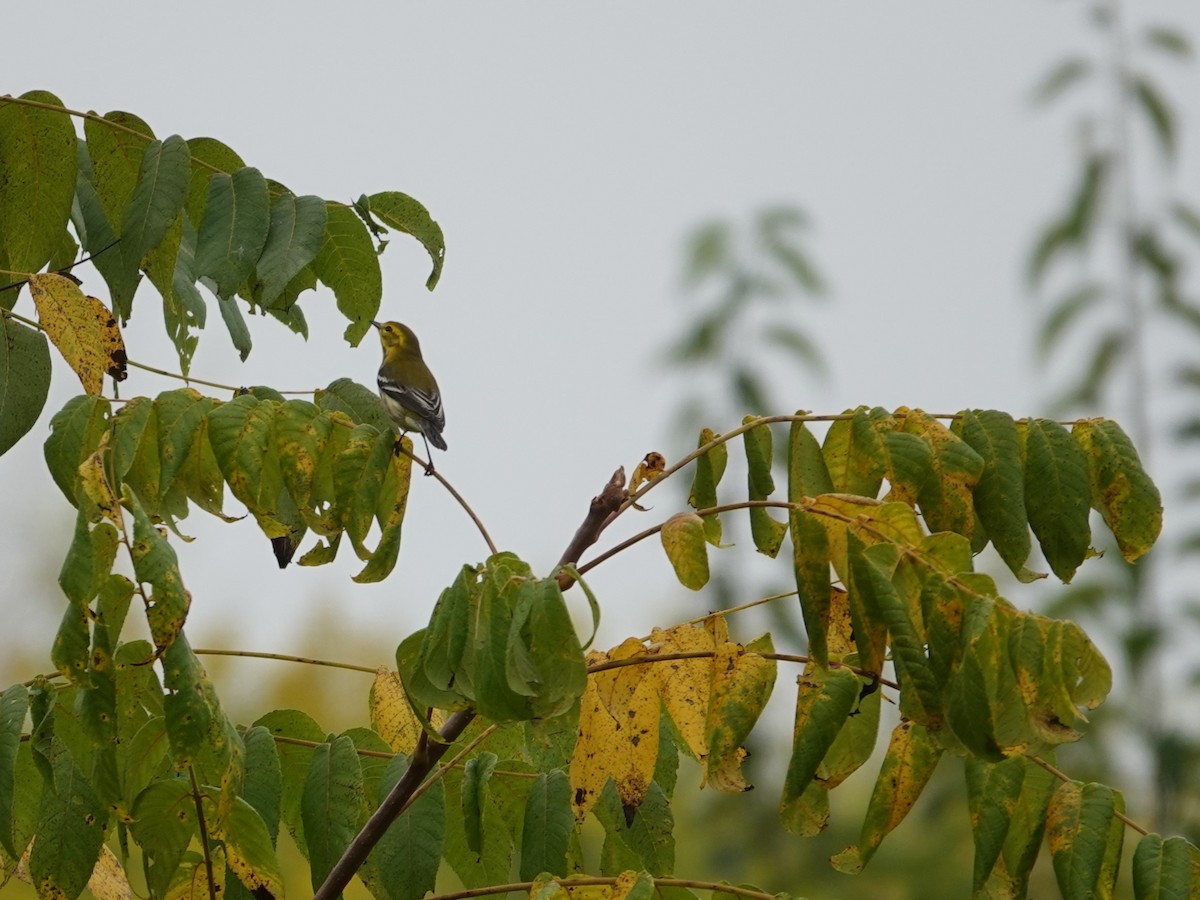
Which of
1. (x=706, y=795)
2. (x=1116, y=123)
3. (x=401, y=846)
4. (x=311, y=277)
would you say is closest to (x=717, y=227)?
(x=1116, y=123)

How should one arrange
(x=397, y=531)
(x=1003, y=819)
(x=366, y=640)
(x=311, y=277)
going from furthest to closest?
(x=366, y=640) < (x=311, y=277) < (x=397, y=531) < (x=1003, y=819)

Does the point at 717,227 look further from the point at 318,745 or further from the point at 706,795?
the point at 318,745

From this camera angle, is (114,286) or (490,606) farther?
(114,286)

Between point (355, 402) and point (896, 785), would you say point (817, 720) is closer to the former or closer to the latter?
point (896, 785)

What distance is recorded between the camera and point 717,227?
11.7 metres

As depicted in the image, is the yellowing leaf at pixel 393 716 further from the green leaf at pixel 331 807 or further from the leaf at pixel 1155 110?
the leaf at pixel 1155 110

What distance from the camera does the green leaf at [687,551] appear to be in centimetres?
219

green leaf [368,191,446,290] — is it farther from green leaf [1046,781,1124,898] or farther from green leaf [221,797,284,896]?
green leaf [1046,781,1124,898]

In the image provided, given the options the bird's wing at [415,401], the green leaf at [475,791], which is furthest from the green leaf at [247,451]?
the bird's wing at [415,401]

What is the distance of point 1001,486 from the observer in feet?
7.89

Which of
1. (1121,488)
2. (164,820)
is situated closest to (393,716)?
(164,820)

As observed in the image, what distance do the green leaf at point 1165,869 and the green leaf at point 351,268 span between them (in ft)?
5.57

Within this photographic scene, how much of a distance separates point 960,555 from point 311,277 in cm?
148

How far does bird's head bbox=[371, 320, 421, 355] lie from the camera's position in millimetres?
5727
